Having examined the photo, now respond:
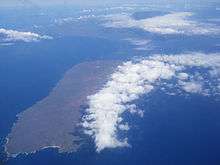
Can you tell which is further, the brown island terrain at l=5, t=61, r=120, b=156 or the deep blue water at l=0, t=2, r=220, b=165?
the brown island terrain at l=5, t=61, r=120, b=156

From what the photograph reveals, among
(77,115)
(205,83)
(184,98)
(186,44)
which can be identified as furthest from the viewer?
(186,44)

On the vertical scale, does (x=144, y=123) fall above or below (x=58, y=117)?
above

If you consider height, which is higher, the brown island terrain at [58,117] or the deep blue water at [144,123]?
the deep blue water at [144,123]

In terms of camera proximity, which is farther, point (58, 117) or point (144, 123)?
point (58, 117)

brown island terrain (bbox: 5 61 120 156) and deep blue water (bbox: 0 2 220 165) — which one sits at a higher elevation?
deep blue water (bbox: 0 2 220 165)

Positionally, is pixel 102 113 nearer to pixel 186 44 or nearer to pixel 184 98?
pixel 184 98

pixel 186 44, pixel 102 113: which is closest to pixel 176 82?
pixel 102 113

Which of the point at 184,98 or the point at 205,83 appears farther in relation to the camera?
the point at 205,83

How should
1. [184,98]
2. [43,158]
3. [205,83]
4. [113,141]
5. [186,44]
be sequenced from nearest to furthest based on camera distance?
[43,158]
[113,141]
[184,98]
[205,83]
[186,44]
